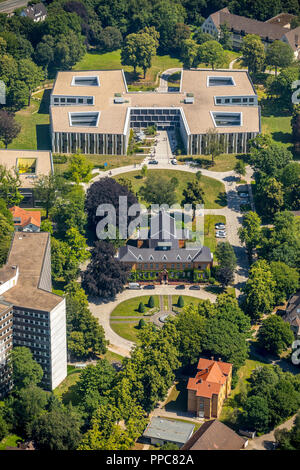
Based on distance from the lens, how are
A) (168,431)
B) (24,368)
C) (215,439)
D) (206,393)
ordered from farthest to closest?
(24,368) → (206,393) → (168,431) → (215,439)

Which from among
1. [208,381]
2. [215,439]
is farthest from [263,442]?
[208,381]

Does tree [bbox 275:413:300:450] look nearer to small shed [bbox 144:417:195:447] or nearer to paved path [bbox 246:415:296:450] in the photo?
paved path [bbox 246:415:296:450]

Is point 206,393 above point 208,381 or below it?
below

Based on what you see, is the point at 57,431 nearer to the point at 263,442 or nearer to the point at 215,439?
the point at 215,439

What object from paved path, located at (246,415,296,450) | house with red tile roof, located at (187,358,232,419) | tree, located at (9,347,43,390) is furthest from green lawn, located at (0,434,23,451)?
paved path, located at (246,415,296,450)
